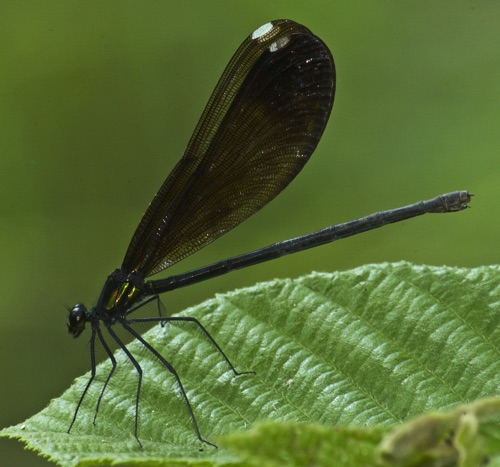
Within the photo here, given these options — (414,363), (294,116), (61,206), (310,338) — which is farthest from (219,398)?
(61,206)

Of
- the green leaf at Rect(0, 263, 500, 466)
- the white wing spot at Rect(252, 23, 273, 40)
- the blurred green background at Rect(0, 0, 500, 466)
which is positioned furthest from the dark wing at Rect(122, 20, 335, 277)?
the blurred green background at Rect(0, 0, 500, 466)

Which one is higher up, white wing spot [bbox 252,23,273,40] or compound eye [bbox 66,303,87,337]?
white wing spot [bbox 252,23,273,40]

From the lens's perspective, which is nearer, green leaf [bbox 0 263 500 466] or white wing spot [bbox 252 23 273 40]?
green leaf [bbox 0 263 500 466]

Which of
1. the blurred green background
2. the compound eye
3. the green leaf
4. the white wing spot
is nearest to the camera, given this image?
the green leaf

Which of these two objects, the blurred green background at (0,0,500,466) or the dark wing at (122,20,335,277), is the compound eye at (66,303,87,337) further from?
the blurred green background at (0,0,500,466)

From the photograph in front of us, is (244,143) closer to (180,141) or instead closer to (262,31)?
(262,31)

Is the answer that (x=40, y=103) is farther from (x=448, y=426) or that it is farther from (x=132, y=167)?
(x=448, y=426)
